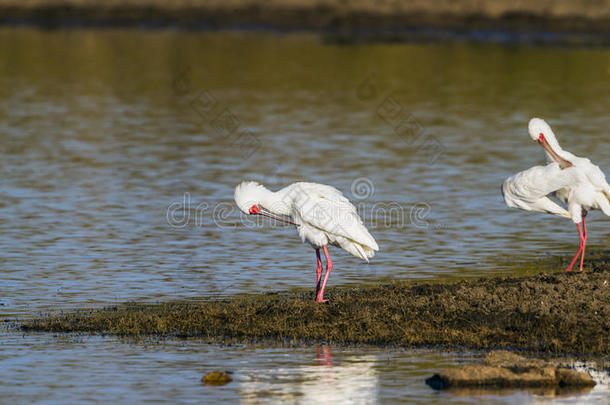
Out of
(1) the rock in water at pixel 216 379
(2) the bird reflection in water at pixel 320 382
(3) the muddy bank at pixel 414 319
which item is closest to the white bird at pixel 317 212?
(3) the muddy bank at pixel 414 319

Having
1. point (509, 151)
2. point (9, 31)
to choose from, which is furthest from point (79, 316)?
point (9, 31)

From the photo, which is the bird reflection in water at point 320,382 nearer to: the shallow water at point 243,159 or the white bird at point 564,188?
the shallow water at point 243,159

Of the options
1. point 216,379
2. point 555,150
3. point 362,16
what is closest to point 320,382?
point 216,379

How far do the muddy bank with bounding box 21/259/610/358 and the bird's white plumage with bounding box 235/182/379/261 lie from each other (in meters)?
0.62

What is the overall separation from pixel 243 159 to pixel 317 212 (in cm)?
1310

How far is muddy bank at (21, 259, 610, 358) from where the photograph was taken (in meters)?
12.6

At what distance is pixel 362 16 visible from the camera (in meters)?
49.1

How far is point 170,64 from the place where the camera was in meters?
45.1

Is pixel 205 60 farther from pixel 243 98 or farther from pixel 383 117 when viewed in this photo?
pixel 383 117

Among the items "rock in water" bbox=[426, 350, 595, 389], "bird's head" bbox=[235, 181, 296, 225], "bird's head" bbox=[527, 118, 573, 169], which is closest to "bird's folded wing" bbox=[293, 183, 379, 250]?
"bird's head" bbox=[235, 181, 296, 225]

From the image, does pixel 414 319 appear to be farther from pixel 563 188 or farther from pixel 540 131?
pixel 540 131

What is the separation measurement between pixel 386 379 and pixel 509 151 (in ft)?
56.0

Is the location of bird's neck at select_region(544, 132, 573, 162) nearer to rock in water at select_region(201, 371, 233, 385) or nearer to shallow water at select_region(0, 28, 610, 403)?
shallow water at select_region(0, 28, 610, 403)

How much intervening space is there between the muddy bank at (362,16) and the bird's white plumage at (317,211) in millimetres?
32148
